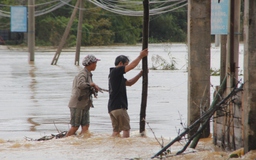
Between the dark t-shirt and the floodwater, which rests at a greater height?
the dark t-shirt

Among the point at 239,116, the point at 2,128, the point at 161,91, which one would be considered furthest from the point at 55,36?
the point at 239,116

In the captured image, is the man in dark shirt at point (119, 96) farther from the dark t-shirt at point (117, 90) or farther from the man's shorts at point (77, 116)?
the man's shorts at point (77, 116)

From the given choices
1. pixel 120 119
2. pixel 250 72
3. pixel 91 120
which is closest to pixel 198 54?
pixel 120 119

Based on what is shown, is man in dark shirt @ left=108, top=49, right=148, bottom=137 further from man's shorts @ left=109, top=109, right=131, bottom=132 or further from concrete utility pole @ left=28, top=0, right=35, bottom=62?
concrete utility pole @ left=28, top=0, right=35, bottom=62

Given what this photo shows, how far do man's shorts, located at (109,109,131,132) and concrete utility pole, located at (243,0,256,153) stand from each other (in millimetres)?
2470

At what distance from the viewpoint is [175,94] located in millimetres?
18203

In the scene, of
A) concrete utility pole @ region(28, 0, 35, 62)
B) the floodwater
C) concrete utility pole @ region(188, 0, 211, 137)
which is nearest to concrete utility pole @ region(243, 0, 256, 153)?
the floodwater

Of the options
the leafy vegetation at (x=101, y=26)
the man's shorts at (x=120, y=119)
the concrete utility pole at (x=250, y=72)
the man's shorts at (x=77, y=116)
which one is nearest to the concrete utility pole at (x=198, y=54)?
the man's shorts at (x=120, y=119)

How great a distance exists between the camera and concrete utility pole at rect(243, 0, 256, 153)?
802cm

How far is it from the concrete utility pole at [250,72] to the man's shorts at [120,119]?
2.47m

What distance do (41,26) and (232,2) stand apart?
62.1 metres

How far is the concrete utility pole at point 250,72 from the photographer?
8023 mm

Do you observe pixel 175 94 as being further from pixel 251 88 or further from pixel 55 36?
pixel 55 36

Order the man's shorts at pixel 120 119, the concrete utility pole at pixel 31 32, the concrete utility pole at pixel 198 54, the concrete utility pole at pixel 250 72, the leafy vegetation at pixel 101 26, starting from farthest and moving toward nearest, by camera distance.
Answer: the leafy vegetation at pixel 101 26, the concrete utility pole at pixel 31 32, the concrete utility pole at pixel 198 54, the man's shorts at pixel 120 119, the concrete utility pole at pixel 250 72
